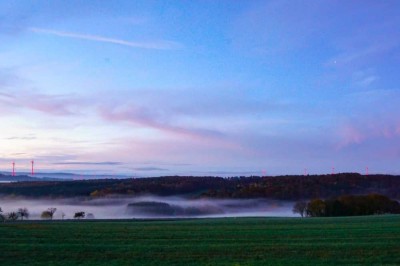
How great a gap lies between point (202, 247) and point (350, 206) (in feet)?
211

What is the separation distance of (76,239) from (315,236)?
13.0 m

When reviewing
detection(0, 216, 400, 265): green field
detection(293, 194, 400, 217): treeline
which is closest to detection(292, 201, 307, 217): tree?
detection(293, 194, 400, 217): treeline

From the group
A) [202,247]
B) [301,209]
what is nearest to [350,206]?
[301,209]

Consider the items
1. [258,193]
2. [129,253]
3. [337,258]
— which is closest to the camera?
[337,258]

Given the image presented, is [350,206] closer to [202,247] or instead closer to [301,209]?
[301,209]

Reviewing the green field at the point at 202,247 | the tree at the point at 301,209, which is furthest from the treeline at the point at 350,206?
the green field at the point at 202,247

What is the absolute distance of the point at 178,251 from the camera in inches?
1043

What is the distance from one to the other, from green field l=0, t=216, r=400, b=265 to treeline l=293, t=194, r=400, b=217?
4786cm

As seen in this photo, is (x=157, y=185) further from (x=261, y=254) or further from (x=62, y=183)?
(x=261, y=254)

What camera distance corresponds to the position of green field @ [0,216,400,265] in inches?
943

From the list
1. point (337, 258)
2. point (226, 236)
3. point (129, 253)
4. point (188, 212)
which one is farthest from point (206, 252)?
point (188, 212)

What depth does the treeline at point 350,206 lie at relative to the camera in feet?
277

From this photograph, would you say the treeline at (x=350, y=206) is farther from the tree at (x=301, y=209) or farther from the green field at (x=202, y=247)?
the green field at (x=202, y=247)

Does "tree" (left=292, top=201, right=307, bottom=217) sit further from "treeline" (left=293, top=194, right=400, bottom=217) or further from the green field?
the green field
